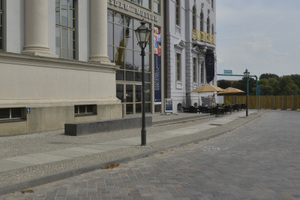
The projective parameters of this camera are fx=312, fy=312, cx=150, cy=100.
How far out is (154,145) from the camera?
1093cm

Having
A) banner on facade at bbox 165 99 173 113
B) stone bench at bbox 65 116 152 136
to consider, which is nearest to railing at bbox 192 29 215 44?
banner on facade at bbox 165 99 173 113

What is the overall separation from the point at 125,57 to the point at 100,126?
999cm

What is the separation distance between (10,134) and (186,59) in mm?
23829

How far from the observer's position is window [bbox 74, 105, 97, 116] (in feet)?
53.0

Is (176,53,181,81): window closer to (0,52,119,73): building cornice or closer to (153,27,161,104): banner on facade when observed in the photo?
(153,27,161,104): banner on facade

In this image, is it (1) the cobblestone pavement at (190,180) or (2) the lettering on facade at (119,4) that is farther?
(2) the lettering on facade at (119,4)

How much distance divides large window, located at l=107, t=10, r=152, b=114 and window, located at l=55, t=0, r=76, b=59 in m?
4.57

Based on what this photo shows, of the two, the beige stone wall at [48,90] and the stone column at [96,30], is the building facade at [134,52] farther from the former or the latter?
the beige stone wall at [48,90]

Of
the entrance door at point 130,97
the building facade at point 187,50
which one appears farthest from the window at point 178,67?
the entrance door at point 130,97

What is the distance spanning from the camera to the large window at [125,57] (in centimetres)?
2181

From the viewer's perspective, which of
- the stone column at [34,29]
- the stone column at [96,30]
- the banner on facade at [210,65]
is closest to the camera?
the stone column at [34,29]

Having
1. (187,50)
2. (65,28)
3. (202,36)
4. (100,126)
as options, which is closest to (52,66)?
(65,28)

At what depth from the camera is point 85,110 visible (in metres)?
16.7

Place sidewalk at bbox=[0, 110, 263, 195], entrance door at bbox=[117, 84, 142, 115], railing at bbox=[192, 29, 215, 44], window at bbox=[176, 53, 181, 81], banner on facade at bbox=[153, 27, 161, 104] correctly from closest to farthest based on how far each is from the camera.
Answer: sidewalk at bbox=[0, 110, 263, 195] → entrance door at bbox=[117, 84, 142, 115] → banner on facade at bbox=[153, 27, 161, 104] → window at bbox=[176, 53, 181, 81] → railing at bbox=[192, 29, 215, 44]
